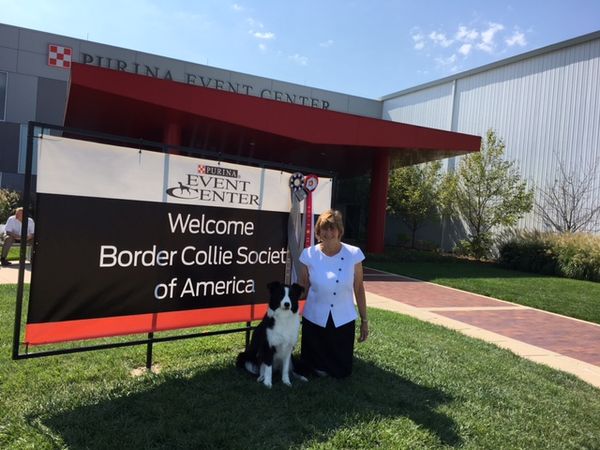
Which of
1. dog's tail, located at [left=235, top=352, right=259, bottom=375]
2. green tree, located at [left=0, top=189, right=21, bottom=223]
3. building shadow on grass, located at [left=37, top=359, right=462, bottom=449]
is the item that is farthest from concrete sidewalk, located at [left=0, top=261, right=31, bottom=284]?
green tree, located at [left=0, top=189, right=21, bottom=223]

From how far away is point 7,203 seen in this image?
21.2 metres

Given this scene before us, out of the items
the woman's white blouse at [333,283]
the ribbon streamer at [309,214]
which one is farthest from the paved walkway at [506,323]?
the ribbon streamer at [309,214]

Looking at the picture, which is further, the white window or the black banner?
the white window

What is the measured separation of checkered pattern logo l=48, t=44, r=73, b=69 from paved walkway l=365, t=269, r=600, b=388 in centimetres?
2192

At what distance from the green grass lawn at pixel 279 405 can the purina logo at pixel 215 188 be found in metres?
1.61

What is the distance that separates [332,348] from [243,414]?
1.26 meters

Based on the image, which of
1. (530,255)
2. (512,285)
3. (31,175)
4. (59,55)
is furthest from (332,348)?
(59,55)

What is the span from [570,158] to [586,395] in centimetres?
1916

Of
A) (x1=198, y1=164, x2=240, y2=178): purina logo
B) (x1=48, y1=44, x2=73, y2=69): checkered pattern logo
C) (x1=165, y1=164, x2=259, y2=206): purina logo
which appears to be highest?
(x1=48, y1=44, x2=73, y2=69): checkered pattern logo

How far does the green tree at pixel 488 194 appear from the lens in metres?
22.5

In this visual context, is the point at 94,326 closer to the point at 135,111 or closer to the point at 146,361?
the point at 146,361

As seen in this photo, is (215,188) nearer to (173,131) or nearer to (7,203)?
(173,131)

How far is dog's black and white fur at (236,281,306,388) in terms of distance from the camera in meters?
4.14

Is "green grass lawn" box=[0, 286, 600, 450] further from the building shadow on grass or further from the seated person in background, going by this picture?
the seated person in background
